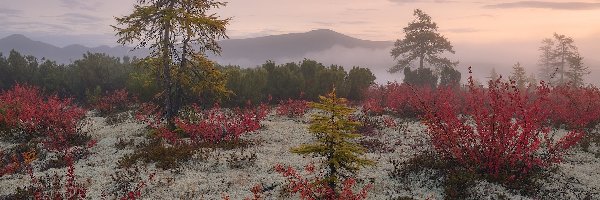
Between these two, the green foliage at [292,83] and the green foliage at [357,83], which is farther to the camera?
the green foliage at [357,83]

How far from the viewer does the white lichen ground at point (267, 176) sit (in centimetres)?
1068

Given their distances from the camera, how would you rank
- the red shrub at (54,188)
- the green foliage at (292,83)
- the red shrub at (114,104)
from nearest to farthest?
1. the red shrub at (54,188)
2. the red shrub at (114,104)
3. the green foliage at (292,83)

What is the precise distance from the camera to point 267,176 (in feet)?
39.2

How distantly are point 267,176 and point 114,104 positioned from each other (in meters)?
17.2

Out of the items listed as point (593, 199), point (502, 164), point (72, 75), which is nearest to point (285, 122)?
point (502, 164)

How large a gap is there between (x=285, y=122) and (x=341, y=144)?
11.3 meters

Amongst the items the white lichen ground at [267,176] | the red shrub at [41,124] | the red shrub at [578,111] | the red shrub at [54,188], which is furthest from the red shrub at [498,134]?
the red shrub at [41,124]

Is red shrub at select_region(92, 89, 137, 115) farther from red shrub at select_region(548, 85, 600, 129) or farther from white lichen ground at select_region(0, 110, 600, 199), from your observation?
red shrub at select_region(548, 85, 600, 129)

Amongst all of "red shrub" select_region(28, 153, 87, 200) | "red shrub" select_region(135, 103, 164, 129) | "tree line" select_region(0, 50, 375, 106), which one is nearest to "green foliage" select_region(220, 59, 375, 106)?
"tree line" select_region(0, 50, 375, 106)

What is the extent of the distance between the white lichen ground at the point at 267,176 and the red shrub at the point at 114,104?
7.62 meters

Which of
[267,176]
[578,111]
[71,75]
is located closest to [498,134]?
[267,176]

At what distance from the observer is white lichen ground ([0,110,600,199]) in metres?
10.7

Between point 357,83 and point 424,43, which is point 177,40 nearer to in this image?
point 357,83

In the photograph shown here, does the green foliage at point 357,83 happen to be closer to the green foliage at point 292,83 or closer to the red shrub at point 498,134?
the green foliage at point 292,83
